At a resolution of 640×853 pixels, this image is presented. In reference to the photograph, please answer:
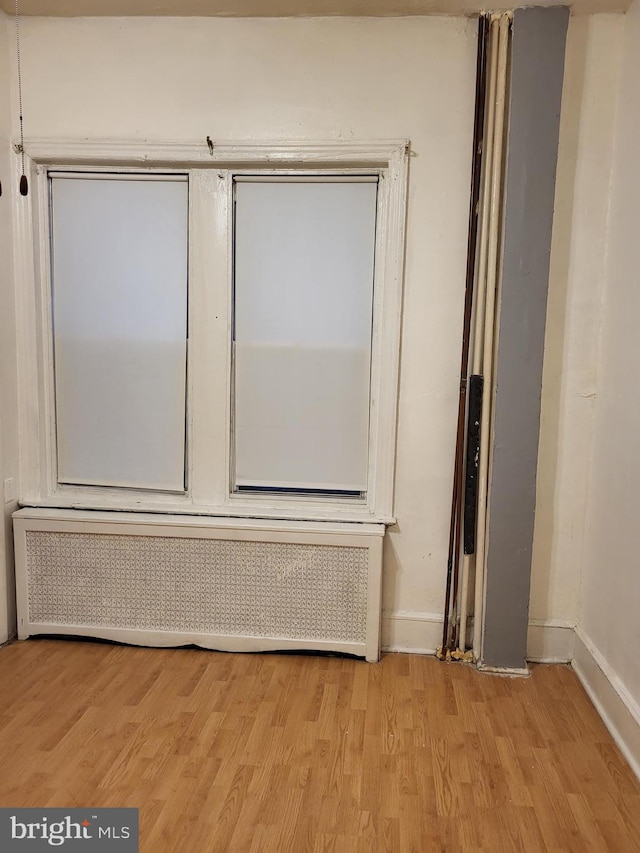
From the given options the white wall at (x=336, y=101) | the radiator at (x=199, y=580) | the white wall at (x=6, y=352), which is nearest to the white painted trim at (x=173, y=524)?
the radiator at (x=199, y=580)

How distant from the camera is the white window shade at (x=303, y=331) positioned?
2.89 m

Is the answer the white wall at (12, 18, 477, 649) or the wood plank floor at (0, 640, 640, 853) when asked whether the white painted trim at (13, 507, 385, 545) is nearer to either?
the white wall at (12, 18, 477, 649)

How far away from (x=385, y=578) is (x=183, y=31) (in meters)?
2.58

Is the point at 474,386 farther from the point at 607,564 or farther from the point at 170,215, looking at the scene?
the point at 170,215

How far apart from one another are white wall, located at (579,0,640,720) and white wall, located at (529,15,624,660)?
0.06 metres

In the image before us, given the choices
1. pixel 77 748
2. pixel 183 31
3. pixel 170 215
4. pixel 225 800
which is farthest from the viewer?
pixel 170 215

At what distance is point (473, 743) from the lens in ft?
7.60

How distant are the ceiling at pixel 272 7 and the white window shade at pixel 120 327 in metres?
0.66

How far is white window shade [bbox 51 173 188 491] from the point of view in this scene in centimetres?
296

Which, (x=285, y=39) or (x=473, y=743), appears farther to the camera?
(x=285, y=39)

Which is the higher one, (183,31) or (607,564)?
(183,31)

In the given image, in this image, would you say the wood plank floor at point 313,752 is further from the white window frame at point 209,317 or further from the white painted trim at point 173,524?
the white window frame at point 209,317

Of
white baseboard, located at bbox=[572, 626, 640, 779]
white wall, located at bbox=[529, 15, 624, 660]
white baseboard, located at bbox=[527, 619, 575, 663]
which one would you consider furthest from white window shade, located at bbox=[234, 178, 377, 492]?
white baseboard, located at bbox=[572, 626, 640, 779]

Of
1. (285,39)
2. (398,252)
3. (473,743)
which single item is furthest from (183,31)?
(473,743)
